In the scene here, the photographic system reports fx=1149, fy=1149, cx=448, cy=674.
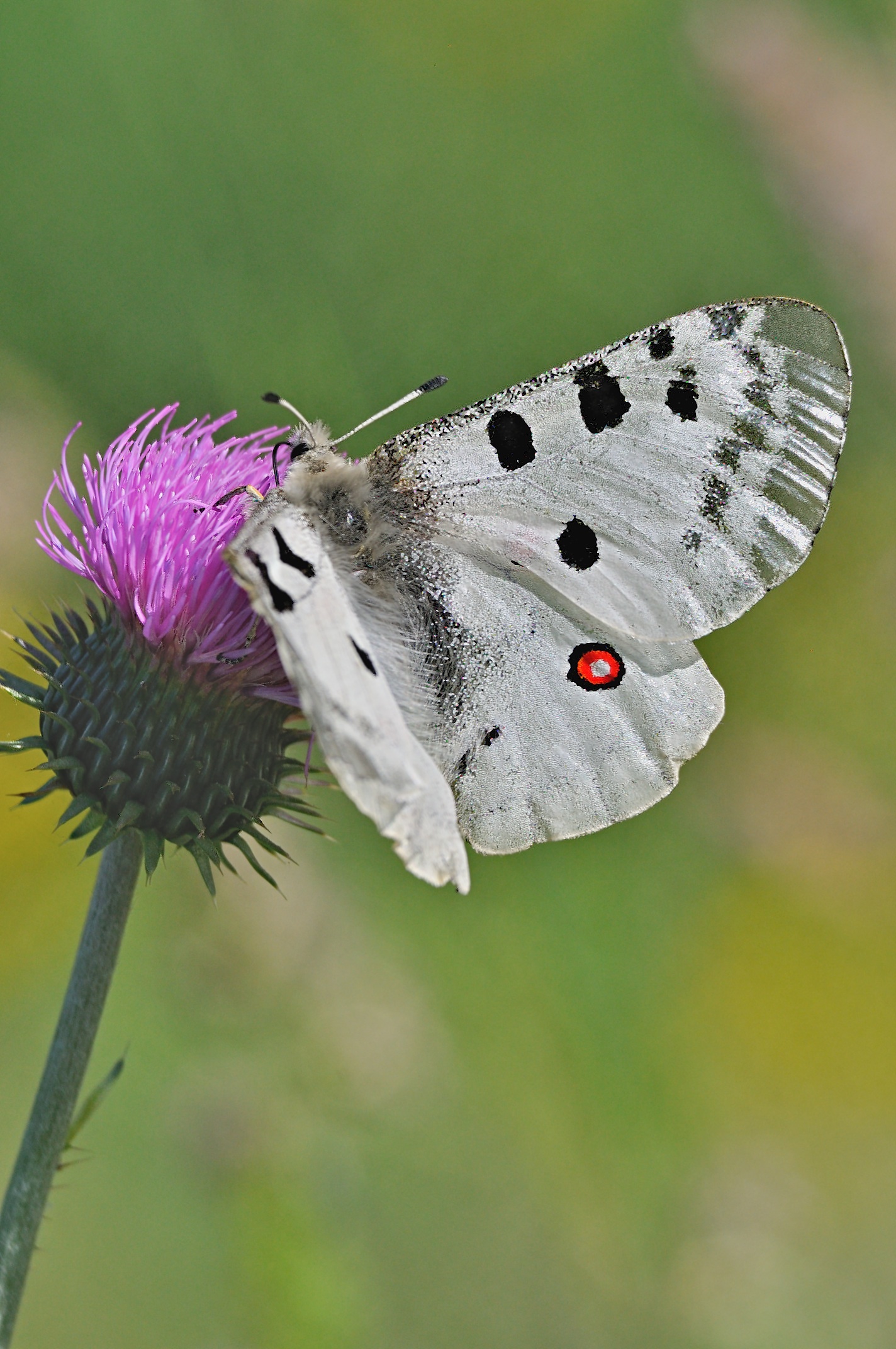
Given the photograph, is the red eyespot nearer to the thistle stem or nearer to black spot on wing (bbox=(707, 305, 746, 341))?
black spot on wing (bbox=(707, 305, 746, 341))

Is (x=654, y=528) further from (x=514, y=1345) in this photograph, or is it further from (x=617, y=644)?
(x=514, y=1345)

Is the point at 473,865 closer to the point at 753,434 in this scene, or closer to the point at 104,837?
the point at 104,837

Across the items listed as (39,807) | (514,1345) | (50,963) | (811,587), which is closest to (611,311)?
(811,587)

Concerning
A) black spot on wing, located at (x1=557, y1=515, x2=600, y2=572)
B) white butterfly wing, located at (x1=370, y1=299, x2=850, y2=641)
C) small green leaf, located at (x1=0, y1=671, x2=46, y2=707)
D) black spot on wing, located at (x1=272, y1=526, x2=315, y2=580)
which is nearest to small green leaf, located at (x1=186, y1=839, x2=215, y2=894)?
small green leaf, located at (x1=0, y1=671, x2=46, y2=707)

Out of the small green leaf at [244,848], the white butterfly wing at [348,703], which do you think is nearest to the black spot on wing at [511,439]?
the white butterfly wing at [348,703]

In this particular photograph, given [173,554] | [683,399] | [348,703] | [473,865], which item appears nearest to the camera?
[348,703]

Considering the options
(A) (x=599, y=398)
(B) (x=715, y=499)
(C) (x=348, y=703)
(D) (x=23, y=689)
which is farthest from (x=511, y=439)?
(D) (x=23, y=689)
